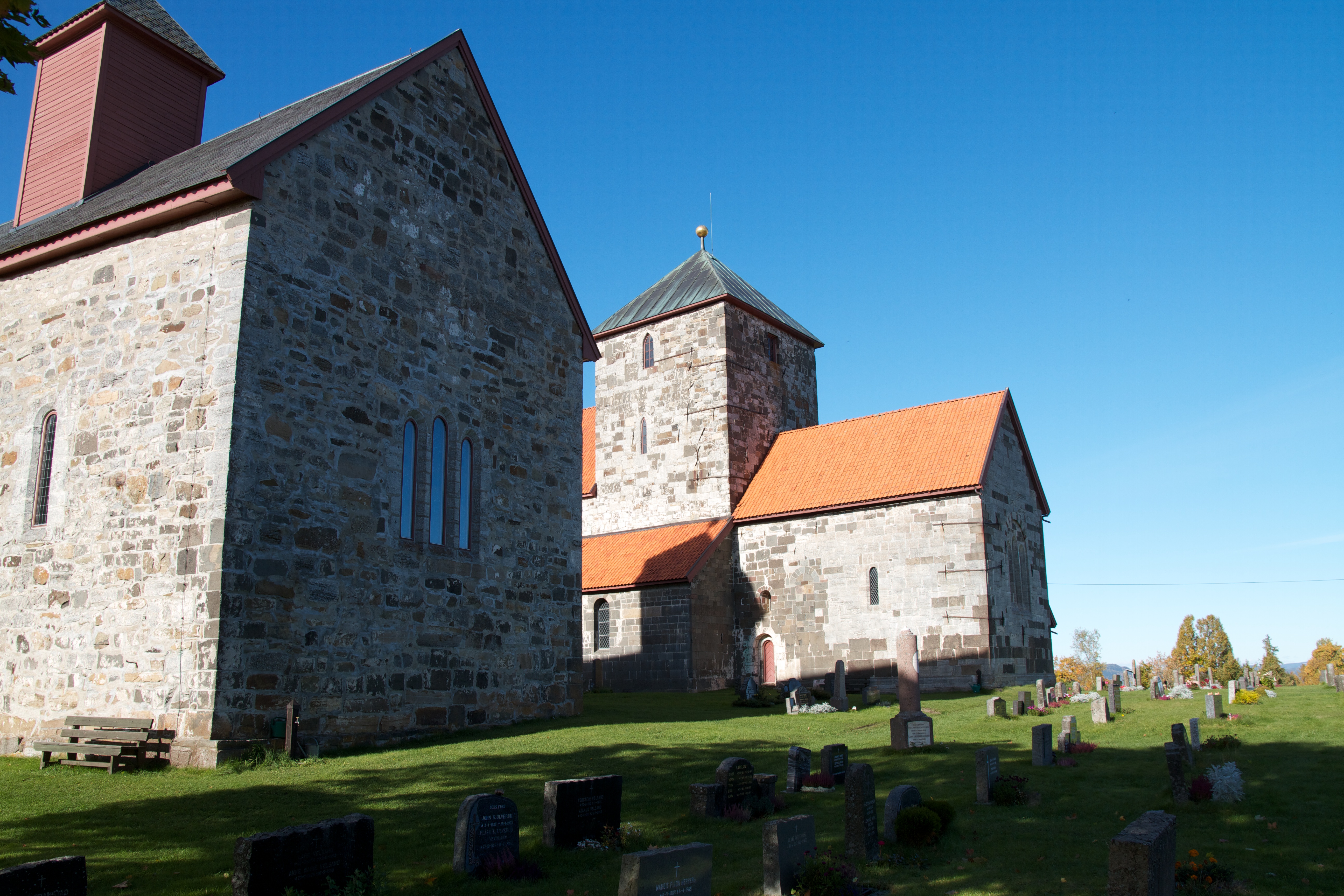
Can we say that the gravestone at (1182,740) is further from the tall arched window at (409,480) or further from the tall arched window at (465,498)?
the tall arched window at (409,480)

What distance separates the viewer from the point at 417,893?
22.7ft

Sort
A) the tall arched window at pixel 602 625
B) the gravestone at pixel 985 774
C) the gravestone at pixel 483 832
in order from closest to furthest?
the gravestone at pixel 483 832
the gravestone at pixel 985 774
the tall arched window at pixel 602 625

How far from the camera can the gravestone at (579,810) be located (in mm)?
8266

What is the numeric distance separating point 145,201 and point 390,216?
11.5 ft

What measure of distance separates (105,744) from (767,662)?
63.5 feet

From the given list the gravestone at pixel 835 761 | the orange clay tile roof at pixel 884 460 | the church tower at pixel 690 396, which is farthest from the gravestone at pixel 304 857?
the church tower at pixel 690 396

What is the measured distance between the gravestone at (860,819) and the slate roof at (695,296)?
80.1 ft

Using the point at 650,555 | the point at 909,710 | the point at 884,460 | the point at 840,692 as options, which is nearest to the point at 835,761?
the point at 909,710

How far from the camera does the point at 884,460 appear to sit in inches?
1081

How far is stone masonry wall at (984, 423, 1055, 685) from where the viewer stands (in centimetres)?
2462

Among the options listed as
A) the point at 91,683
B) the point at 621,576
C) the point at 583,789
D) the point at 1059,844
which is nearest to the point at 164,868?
the point at 583,789

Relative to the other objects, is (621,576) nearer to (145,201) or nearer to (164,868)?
(145,201)

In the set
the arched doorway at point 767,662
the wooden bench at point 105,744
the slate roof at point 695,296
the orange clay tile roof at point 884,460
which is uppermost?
the slate roof at point 695,296

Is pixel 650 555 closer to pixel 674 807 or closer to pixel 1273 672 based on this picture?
pixel 674 807
